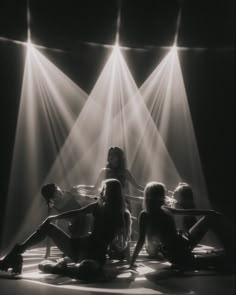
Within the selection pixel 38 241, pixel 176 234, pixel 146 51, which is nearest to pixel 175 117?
pixel 146 51

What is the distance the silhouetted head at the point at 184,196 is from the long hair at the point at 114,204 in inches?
36.1

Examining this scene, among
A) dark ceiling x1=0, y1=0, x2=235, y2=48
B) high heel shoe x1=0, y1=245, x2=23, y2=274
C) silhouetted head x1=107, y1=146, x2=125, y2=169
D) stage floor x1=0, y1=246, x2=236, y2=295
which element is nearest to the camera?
stage floor x1=0, y1=246, x2=236, y2=295

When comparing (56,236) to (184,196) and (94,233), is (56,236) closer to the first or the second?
(94,233)

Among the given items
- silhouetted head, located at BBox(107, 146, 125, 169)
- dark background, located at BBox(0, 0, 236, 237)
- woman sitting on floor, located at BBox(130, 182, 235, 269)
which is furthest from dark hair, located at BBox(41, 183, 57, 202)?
dark background, located at BBox(0, 0, 236, 237)

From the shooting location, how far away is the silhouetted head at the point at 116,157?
4203 millimetres

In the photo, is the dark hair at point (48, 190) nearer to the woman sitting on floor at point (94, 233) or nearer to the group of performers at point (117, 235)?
the group of performers at point (117, 235)

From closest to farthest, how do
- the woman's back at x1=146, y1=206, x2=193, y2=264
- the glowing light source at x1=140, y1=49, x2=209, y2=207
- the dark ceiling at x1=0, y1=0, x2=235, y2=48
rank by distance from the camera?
the woman's back at x1=146, y1=206, x2=193, y2=264 → the dark ceiling at x1=0, y1=0, x2=235, y2=48 → the glowing light source at x1=140, y1=49, x2=209, y2=207

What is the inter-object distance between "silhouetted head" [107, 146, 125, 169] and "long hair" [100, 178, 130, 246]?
3.71ft

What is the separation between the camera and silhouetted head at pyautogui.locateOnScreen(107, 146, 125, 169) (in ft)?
13.8

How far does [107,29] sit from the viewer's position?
5918 millimetres

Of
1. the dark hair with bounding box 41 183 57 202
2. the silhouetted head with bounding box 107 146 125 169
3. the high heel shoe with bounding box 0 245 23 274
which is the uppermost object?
the silhouetted head with bounding box 107 146 125 169

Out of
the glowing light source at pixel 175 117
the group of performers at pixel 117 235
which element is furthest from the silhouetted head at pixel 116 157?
the glowing light source at pixel 175 117

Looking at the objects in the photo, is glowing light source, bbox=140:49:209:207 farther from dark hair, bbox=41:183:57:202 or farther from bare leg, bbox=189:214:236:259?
dark hair, bbox=41:183:57:202

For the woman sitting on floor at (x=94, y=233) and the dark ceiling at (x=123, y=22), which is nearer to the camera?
the woman sitting on floor at (x=94, y=233)
